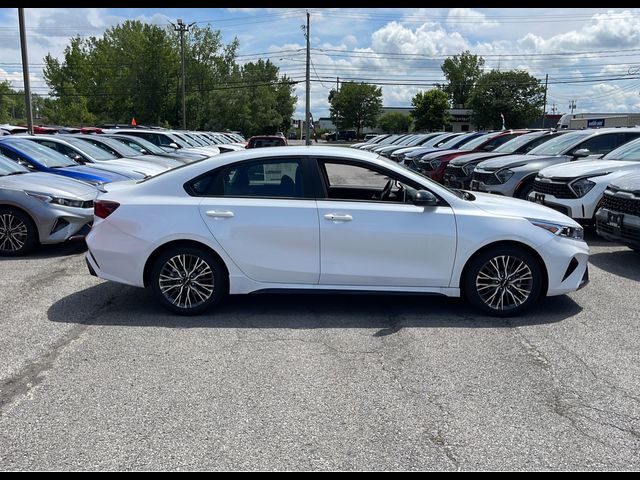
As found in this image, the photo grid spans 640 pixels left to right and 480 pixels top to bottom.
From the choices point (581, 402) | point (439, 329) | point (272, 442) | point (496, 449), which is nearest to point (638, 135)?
point (439, 329)

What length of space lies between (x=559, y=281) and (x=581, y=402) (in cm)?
189

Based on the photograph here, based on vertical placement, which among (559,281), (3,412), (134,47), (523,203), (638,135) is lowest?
(3,412)

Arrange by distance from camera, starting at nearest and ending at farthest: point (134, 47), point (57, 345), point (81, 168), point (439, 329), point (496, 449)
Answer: point (496, 449)
point (57, 345)
point (439, 329)
point (81, 168)
point (134, 47)

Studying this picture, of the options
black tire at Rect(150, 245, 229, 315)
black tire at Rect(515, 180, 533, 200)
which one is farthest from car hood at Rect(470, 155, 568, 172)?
black tire at Rect(150, 245, 229, 315)

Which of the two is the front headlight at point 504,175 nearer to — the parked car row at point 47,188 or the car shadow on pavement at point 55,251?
the parked car row at point 47,188

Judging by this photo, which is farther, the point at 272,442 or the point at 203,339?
the point at 203,339

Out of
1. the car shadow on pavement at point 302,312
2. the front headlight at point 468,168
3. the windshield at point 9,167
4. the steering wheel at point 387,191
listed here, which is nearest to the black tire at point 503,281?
the car shadow on pavement at point 302,312

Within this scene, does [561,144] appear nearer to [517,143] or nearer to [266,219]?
[517,143]

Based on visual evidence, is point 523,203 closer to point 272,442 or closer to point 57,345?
point 272,442

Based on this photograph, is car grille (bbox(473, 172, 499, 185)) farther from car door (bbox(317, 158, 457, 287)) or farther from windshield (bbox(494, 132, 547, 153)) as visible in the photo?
car door (bbox(317, 158, 457, 287))

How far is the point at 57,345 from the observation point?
181 inches

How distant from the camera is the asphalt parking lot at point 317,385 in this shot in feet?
10.1

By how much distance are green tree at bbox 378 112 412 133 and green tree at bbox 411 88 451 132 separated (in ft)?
29.1

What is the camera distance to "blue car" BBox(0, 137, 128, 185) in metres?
9.36
